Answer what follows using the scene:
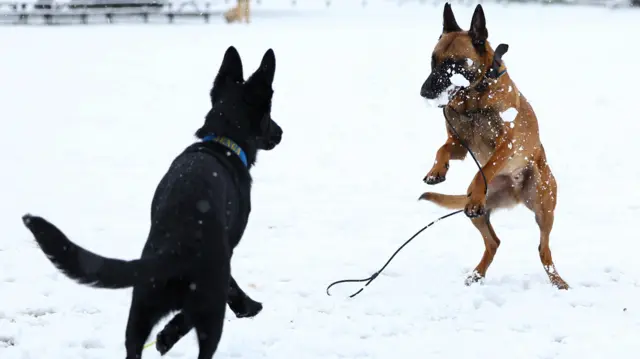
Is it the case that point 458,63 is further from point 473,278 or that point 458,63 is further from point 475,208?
point 473,278

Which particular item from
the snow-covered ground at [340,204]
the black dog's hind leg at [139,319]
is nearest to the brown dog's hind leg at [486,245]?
the snow-covered ground at [340,204]

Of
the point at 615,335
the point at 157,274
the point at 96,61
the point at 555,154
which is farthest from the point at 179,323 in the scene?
the point at 96,61

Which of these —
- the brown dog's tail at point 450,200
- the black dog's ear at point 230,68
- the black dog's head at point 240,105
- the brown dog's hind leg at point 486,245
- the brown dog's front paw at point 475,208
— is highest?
the black dog's ear at point 230,68

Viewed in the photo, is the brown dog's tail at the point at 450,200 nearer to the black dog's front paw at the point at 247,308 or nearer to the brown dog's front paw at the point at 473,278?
the brown dog's front paw at the point at 473,278

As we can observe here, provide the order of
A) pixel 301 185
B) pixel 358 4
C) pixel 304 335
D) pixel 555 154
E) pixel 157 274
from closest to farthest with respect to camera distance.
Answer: pixel 157 274, pixel 304 335, pixel 301 185, pixel 555 154, pixel 358 4

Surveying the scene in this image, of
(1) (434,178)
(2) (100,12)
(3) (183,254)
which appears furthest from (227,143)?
(2) (100,12)

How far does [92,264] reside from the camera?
3.12m

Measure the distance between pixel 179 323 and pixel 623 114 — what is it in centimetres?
1225

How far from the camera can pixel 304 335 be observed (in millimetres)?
4492

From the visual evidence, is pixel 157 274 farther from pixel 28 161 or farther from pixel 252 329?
pixel 28 161

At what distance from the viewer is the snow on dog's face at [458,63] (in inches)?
203

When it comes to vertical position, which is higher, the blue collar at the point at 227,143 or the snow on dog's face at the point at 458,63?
the snow on dog's face at the point at 458,63

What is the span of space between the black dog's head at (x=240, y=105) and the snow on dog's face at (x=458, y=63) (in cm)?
133

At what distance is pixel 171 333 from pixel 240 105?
1475 millimetres
